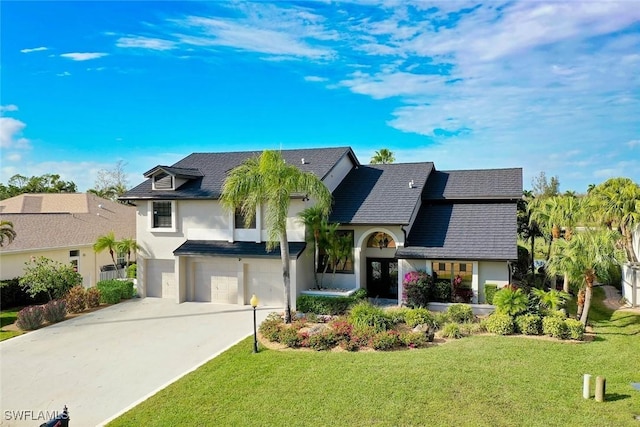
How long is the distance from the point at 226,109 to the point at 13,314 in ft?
54.6

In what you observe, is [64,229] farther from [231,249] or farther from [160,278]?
[231,249]

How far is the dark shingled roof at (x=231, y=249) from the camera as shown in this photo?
21.2 meters

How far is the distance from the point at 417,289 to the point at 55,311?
55.5 ft

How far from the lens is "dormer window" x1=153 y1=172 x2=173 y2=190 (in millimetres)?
24323

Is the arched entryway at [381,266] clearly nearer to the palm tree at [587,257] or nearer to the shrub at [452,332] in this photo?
the shrub at [452,332]

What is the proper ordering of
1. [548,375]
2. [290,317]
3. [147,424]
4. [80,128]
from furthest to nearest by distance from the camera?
1. [80,128]
2. [290,317]
3. [548,375]
4. [147,424]

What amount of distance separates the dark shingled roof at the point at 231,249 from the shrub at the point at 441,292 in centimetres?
668

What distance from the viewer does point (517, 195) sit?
73.5ft

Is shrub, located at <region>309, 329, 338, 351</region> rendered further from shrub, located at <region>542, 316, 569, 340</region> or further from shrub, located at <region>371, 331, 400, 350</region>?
shrub, located at <region>542, 316, 569, 340</region>

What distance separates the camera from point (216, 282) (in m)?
23.1

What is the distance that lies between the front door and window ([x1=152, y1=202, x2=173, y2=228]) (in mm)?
11610

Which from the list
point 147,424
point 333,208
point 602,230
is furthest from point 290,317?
point 602,230

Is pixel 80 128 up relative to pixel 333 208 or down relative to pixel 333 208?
up

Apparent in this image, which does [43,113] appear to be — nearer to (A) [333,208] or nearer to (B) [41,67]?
(B) [41,67]
